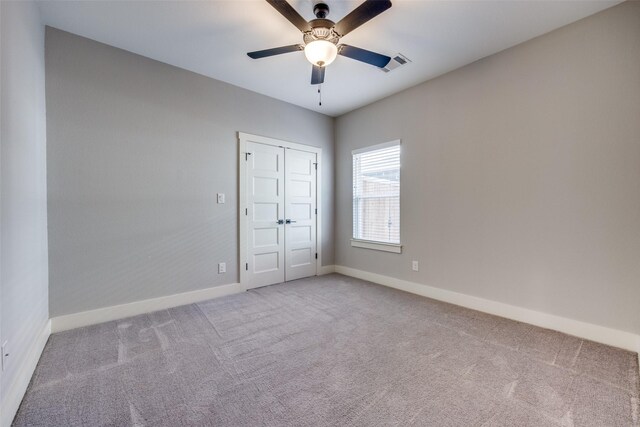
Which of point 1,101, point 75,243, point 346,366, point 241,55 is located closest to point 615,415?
point 346,366

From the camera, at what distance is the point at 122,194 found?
9.41ft

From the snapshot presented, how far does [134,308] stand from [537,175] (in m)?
4.33

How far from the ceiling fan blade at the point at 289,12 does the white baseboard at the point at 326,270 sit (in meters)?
3.56

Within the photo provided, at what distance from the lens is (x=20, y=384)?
5.42 feet

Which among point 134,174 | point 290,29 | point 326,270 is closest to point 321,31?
point 290,29

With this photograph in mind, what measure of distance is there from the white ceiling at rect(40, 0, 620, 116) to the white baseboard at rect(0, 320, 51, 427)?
8.95 ft

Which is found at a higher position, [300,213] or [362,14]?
[362,14]

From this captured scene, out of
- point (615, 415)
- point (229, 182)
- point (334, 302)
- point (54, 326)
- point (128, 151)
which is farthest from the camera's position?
point (229, 182)

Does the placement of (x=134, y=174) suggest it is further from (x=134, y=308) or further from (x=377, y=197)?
(x=377, y=197)

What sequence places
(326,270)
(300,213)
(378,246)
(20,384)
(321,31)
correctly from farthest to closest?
(326,270) → (300,213) → (378,246) → (321,31) → (20,384)

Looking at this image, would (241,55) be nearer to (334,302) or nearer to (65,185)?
(65,185)

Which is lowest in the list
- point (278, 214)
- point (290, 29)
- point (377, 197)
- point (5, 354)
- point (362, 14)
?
point (5, 354)

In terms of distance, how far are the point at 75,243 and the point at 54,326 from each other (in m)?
0.77

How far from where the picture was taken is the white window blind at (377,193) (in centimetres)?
394
